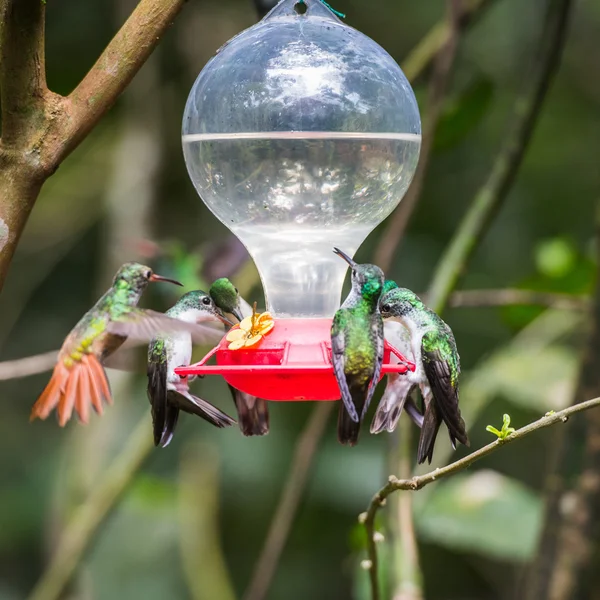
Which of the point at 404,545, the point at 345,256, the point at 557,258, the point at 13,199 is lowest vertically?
the point at 557,258

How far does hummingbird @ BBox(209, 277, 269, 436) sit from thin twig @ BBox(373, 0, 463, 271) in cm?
105

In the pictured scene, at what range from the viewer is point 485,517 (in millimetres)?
3613

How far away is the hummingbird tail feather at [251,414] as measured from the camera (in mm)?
1925

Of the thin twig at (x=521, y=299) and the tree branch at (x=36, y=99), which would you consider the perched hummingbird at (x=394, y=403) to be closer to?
the tree branch at (x=36, y=99)

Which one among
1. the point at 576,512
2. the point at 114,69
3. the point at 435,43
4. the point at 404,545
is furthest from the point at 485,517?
the point at 114,69

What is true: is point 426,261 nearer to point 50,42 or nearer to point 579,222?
point 579,222

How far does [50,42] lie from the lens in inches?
233

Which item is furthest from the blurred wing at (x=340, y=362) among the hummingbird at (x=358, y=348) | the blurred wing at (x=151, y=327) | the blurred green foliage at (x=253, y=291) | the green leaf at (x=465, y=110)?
the blurred green foliage at (x=253, y=291)

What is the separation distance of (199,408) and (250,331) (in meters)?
0.17

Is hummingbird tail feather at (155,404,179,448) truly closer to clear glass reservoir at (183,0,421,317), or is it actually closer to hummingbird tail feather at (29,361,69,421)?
hummingbird tail feather at (29,361,69,421)

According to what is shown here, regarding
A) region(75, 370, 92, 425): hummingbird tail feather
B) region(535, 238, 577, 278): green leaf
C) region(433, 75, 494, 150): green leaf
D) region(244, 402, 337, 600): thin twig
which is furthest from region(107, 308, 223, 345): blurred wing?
region(535, 238, 577, 278): green leaf

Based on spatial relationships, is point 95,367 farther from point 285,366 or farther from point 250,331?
point 285,366

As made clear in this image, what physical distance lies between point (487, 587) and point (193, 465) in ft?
8.34

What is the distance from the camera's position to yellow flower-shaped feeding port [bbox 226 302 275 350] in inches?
67.3
